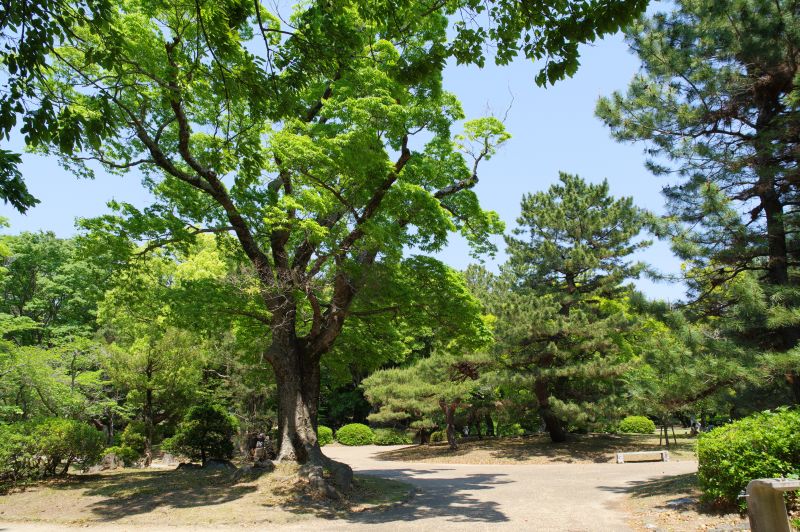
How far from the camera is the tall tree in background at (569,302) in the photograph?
59.8 feet

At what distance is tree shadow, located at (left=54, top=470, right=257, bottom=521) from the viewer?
912cm

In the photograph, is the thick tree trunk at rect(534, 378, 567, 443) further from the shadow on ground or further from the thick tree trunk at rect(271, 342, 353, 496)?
the thick tree trunk at rect(271, 342, 353, 496)

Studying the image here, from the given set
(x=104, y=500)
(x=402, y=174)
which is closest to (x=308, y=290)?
(x=402, y=174)

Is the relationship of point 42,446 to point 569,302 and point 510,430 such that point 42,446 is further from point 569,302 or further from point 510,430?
point 510,430

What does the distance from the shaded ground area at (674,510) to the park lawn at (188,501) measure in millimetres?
4548

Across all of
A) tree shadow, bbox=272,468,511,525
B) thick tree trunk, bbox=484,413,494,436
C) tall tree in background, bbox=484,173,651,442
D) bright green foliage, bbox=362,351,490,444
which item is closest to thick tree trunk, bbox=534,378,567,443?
tall tree in background, bbox=484,173,651,442

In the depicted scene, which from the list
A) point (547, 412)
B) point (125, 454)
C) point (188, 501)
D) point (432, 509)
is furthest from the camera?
point (547, 412)

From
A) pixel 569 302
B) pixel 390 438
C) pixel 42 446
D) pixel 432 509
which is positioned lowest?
pixel 390 438

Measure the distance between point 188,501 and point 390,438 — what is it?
20.7 meters

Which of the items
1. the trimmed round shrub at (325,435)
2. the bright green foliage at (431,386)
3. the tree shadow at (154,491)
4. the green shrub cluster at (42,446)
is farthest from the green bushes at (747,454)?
the trimmed round shrub at (325,435)

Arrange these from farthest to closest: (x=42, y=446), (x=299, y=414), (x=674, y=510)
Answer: (x=299, y=414)
(x=42, y=446)
(x=674, y=510)

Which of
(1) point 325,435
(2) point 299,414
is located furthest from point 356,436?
(2) point 299,414

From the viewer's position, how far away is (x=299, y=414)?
11438 millimetres

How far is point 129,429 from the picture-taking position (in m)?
19.3
